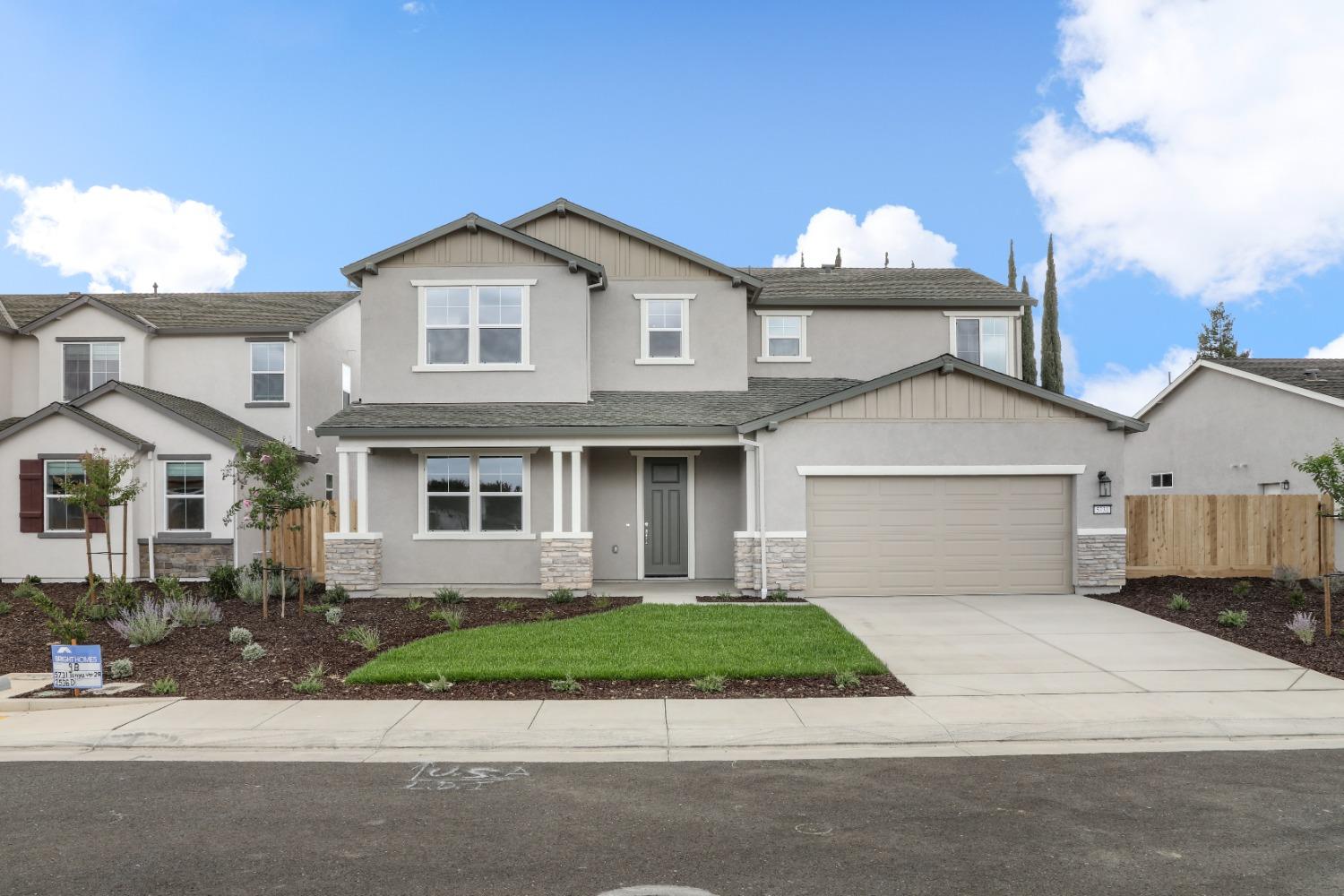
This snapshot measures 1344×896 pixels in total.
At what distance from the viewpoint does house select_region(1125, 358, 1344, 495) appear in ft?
69.2

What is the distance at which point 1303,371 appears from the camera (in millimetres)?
22594

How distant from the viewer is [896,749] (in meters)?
7.66

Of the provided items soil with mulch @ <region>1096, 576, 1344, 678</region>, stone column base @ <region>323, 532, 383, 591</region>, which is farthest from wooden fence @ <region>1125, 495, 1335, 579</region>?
stone column base @ <region>323, 532, 383, 591</region>

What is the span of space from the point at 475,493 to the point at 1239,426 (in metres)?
19.0

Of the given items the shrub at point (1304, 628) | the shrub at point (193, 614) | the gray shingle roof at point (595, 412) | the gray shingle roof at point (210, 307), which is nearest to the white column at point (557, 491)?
the gray shingle roof at point (595, 412)

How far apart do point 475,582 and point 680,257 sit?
25.3ft

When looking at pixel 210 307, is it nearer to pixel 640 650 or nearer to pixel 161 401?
pixel 161 401

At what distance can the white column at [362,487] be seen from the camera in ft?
55.2

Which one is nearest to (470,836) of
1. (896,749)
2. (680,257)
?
(896,749)

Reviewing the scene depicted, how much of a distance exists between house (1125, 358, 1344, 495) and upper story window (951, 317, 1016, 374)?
21.4 ft

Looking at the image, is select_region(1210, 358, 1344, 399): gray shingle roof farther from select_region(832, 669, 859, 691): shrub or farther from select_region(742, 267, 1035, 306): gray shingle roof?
select_region(832, 669, 859, 691): shrub

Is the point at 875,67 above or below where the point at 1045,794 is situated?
above

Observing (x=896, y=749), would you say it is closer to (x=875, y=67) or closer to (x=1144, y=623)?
(x=1144, y=623)

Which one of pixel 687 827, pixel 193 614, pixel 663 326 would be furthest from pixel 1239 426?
pixel 193 614
